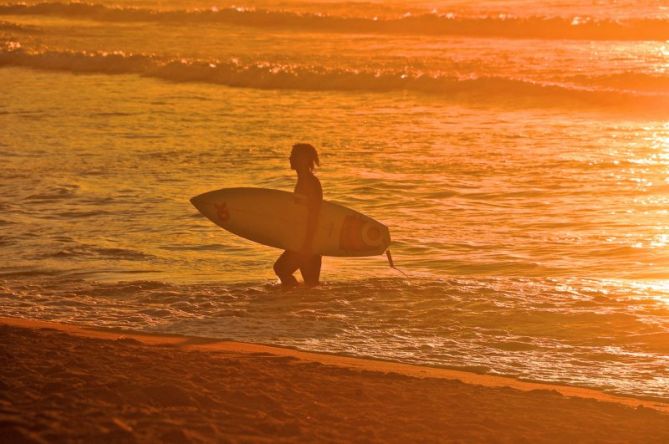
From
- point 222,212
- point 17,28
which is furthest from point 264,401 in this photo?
point 17,28

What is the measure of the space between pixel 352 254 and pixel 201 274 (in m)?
1.41

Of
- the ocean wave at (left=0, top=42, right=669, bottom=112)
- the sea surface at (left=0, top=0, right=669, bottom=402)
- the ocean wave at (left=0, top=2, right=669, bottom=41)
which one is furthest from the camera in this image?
the ocean wave at (left=0, top=2, right=669, bottom=41)

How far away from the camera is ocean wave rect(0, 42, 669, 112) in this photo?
25750 millimetres

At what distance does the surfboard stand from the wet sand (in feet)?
9.62

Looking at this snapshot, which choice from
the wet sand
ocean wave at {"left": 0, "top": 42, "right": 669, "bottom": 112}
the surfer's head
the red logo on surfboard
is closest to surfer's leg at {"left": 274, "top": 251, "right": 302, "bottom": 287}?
the surfer's head

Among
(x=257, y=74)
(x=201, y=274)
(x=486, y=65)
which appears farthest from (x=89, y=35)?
(x=201, y=274)

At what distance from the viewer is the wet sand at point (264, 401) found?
5945 mm

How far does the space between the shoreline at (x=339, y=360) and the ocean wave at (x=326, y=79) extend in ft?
58.0

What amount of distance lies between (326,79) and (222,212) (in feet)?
62.2

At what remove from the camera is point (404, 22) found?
42.4 meters

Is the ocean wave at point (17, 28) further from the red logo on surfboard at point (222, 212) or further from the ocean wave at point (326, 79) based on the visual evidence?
the red logo on surfboard at point (222, 212)

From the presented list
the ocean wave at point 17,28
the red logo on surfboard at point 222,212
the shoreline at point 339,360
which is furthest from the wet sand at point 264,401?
the ocean wave at point 17,28

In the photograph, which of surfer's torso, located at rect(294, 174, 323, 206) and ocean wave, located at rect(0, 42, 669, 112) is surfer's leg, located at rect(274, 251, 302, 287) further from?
ocean wave, located at rect(0, 42, 669, 112)

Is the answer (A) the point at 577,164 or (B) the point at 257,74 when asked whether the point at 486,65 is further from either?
(A) the point at 577,164
